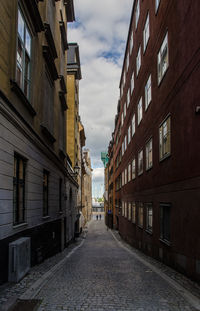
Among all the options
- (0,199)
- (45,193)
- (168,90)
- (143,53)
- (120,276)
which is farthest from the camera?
(143,53)

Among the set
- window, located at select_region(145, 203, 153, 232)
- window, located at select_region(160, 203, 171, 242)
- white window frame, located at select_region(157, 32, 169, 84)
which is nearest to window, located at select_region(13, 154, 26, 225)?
window, located at select_region(160, 203, 171, 242)

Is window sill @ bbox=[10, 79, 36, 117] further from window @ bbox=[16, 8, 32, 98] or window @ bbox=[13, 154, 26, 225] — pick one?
window @ bbox=[13, 154, 26, 225]

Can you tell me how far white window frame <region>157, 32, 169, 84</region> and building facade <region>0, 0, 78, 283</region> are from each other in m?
4.43

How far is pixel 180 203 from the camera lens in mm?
9594

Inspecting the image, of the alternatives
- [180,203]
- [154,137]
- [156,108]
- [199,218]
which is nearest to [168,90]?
[156,108]

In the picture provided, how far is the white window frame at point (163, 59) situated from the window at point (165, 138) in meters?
1.94

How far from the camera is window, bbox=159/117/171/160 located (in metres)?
11.4

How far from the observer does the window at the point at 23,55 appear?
28.0ft

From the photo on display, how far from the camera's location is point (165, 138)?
11953 mm

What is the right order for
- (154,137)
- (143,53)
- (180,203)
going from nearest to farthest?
(180,203) < (154,137) < (143,53)

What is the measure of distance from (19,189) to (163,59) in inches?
299

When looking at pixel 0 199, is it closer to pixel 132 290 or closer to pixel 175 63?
pixel 132 290

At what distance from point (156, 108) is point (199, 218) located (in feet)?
22.1

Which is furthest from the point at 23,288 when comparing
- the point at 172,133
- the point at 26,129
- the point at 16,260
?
the point at 172,133
